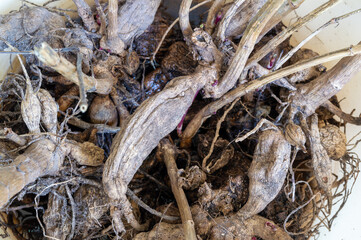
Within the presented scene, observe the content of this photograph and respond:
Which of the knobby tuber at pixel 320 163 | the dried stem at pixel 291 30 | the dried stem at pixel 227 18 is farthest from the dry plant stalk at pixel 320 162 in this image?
the dried stem at pixel 227 18

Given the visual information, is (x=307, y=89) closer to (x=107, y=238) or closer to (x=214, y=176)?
(x=214, y=176)

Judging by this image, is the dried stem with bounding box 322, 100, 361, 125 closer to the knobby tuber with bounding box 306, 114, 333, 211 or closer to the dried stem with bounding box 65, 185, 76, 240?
the knobby tuber with bounding box 306, 114, 333, 211

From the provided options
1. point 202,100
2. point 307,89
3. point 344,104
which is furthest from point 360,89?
point 202,100

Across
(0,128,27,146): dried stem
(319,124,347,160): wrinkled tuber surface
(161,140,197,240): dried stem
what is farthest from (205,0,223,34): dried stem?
(0,128,27,146): dried stem

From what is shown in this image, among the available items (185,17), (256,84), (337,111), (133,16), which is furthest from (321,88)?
(133,16)

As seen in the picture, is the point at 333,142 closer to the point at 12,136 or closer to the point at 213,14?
the point at 213,14

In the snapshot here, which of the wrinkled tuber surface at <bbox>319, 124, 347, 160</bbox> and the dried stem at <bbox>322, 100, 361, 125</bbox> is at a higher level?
the dried stem at <bbox>322, 100, 361, 125</bbox>
